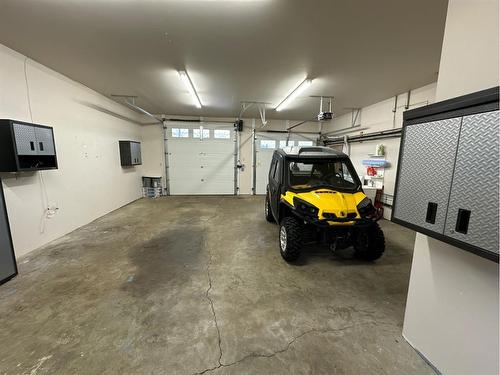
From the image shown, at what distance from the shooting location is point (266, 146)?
8.43 metres

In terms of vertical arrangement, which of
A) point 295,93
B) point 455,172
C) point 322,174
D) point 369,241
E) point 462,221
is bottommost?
point 369,241

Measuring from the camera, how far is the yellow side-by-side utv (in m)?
2.76

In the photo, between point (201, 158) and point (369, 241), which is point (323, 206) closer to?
point (369, 241)

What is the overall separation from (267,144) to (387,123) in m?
4.25

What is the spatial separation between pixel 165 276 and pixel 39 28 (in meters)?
3.51

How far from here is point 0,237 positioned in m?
2.40

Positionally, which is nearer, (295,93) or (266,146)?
(295,93)

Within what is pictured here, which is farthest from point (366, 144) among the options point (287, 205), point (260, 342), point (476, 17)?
point (260, 342)

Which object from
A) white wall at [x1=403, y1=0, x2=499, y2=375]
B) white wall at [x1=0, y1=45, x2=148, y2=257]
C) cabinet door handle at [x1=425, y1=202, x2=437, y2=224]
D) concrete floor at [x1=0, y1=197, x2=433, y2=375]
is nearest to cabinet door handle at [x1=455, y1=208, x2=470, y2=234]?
cabinet door handle at [x1=425, y1=202, x2=437, y2=224]

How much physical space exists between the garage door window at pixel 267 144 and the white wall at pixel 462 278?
710 centimetres

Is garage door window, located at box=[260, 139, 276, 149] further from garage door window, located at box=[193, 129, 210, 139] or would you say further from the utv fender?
the utv fender

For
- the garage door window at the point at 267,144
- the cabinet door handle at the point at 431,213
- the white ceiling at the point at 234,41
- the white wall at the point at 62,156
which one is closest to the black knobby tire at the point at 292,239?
the cabinet door handle at the point at 431,213

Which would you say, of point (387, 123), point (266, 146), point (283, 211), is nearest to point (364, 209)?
point (283, 211)

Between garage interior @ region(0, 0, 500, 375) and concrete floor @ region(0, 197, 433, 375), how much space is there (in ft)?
0.06
